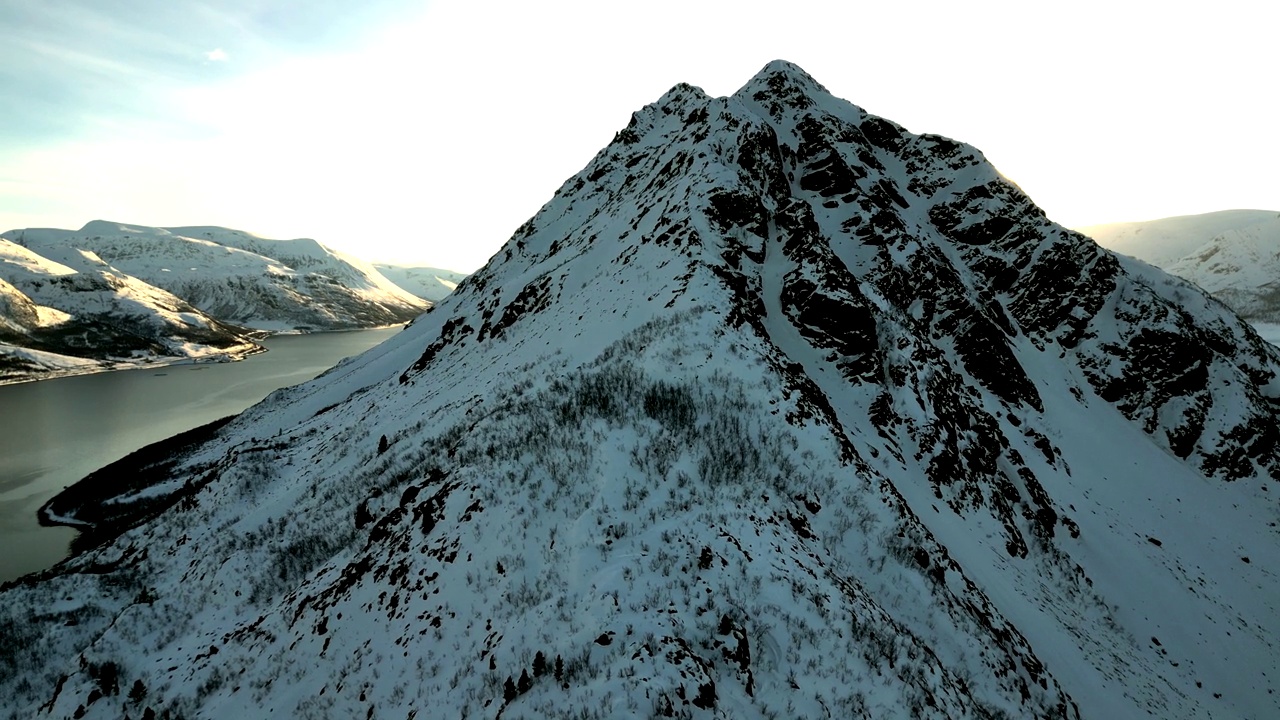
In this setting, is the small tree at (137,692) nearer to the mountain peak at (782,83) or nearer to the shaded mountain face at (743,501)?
the shaded mountain face at (743,501)

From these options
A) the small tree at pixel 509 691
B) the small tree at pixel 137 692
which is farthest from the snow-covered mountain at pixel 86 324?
the small tree at pixel 509 691

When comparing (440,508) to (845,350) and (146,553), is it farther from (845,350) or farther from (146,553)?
(146,553)

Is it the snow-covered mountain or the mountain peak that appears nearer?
the mountain peak

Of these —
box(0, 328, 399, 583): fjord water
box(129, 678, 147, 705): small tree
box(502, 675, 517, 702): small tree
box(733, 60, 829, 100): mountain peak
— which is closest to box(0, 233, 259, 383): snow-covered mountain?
box(0, 328, 399, 583): fjord water

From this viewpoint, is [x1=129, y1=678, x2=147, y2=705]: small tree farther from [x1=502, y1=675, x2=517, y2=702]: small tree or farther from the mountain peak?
the mountain peak

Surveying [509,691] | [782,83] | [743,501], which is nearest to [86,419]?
[509,691]

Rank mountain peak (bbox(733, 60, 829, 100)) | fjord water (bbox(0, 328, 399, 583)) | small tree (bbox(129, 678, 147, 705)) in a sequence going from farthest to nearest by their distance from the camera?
1. mountain peak (bbox(733, 60, 829, 100))
2. fjord water (bbox(0, 328, 399, 583))
3. small tree (bbox(129, 678, 147, 705))

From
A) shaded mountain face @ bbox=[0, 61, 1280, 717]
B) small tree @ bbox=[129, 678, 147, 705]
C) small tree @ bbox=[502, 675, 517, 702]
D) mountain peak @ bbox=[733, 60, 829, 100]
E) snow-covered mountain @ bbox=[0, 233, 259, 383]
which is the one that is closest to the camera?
small tree @ bbox=[502, 675, 517, 702]
